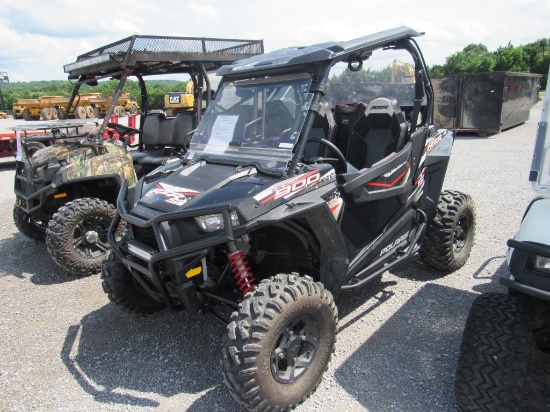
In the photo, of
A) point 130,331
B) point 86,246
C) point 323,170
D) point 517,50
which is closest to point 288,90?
point 323,170

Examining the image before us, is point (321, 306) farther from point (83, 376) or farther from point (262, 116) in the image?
point (83, 376)

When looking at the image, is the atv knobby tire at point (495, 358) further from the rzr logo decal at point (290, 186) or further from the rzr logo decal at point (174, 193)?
the rzr logo decal at point (174, 193)

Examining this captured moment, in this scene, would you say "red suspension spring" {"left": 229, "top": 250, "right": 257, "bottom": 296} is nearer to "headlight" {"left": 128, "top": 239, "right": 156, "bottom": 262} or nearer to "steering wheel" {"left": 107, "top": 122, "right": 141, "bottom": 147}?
"headlight" {"left": 128, "top": 239, "right": 156, "bottom": 262}

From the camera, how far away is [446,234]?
4.22m

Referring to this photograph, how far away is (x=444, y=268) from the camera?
4348mm

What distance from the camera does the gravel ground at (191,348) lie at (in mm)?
2801

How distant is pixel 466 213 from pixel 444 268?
0.63 meters

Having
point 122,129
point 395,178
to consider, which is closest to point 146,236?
point 395,178

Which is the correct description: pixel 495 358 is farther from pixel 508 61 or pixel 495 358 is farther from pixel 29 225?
pixel 508 61

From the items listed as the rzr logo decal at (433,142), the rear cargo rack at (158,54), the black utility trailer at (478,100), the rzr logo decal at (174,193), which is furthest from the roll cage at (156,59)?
the black utility trailer at (478,100)

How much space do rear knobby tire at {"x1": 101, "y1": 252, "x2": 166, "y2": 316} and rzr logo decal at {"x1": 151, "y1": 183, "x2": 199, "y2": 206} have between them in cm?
77

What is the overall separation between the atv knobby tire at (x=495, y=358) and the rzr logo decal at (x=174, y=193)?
1856mm

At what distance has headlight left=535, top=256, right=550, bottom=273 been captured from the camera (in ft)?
7.17

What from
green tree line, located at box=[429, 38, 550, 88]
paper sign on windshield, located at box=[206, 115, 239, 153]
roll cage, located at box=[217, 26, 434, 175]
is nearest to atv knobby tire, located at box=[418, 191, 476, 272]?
roll cage, located at box=[217, 26, 434, 175]
